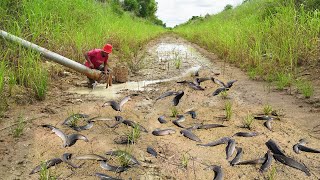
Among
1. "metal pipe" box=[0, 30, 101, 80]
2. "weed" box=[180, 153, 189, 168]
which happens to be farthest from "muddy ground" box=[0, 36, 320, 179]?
"metal pipe" box=[0, 30, 101, 80]

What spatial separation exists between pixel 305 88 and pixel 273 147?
70.6 inches

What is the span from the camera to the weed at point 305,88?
4.24 m

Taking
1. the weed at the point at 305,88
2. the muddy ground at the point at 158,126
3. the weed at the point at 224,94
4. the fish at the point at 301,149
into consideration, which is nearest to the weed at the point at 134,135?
the muddy ground at the point at 158,126

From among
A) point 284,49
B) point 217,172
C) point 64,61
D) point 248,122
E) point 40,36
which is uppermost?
point 40,36

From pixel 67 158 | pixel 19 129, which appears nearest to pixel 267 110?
pixel 67 158

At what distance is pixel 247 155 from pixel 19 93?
274 centimetres

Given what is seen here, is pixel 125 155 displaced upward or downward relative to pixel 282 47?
downward

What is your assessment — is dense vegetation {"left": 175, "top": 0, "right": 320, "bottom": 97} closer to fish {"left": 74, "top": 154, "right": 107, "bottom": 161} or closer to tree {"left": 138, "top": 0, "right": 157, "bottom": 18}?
fish {"left": 74, "top": 154, "right": 107, "bottom": 161}

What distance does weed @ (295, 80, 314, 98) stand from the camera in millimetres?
4237

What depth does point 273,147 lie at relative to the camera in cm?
284

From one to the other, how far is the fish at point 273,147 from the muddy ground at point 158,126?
0.16 feet

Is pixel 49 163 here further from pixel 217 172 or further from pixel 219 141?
pixel 219 141

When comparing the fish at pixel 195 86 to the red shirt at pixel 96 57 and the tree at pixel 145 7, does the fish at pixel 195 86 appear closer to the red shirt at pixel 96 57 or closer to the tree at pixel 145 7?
the red shirt at pixel 96 57

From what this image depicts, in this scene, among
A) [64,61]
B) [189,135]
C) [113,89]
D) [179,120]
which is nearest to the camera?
[189,135]
